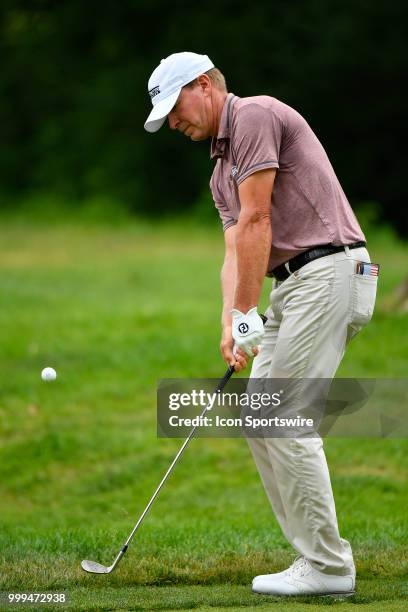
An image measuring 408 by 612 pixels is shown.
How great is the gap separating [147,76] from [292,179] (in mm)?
23961

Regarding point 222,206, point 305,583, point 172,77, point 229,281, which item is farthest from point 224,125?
point 305,583

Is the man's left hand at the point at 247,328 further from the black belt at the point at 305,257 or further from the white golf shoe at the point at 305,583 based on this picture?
the white golf shoe at the point at 305,583

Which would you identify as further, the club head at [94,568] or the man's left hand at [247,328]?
the club head at [94,568]

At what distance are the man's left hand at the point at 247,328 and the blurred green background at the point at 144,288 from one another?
3.52ft

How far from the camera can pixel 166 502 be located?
8.16 metres

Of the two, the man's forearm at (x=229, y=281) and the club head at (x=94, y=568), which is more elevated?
the man's forearm at (x=229, y=281)

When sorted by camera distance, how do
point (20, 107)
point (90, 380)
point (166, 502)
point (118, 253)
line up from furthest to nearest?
1. point (20, 107)
2. point (118, 253)
3. point (90, 380)
4. point (166, 502)

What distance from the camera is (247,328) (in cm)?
458

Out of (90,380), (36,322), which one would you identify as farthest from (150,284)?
(90,380)

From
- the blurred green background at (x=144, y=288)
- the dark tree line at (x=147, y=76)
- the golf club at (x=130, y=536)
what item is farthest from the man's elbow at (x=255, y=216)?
the dark tree line at (x=147, y=76)

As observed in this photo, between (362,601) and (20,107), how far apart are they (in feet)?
90.8

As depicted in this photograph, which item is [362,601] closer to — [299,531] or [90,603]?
[299,531]

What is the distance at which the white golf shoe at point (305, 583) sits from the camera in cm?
468

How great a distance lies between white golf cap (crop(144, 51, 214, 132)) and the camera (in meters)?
4.68
